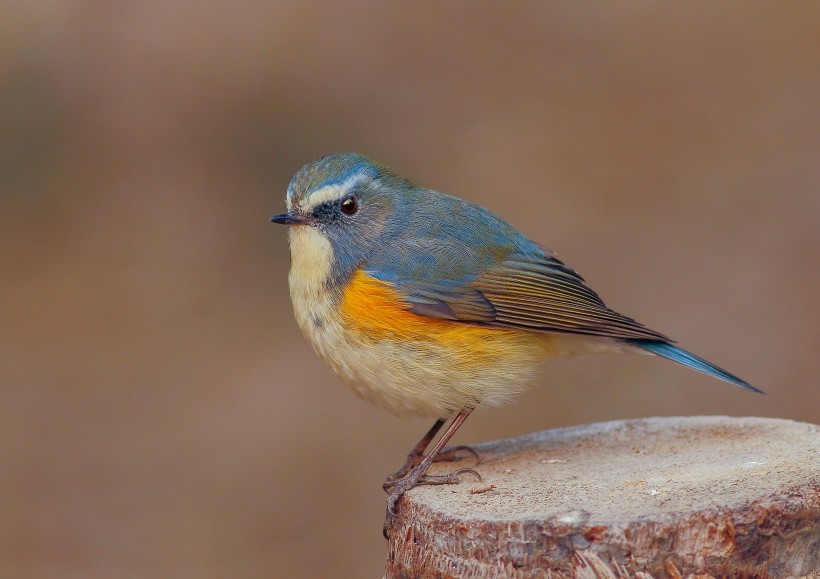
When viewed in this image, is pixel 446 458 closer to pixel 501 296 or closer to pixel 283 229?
pixel 501 296

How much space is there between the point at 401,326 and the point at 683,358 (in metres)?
1.28

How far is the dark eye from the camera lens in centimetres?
469

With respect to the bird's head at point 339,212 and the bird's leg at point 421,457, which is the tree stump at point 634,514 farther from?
the bird's head at point 339,212

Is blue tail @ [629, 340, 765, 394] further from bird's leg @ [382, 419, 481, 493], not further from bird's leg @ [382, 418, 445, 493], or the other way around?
bird's leg @ [382, 418, 445, 493]

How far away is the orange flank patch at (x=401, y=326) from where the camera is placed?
431cm

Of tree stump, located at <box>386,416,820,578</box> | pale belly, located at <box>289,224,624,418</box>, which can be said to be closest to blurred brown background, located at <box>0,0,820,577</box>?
pale belly, located at <box>289,224,624,418</box>

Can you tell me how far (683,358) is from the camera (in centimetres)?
459

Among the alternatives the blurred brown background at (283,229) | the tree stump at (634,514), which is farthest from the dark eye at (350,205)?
the blurred brown background at (283,229)

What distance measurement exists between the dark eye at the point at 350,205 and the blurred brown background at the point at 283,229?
3.12 metres

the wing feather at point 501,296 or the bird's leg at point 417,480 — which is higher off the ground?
the wing feather at point 501,296

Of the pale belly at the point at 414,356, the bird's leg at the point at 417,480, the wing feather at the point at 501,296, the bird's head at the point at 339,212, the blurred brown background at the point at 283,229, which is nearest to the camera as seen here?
the bird's leg at the point at 417,480

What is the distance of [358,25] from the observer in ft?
34.9

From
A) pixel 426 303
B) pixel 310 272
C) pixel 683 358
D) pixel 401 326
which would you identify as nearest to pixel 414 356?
pixel 401 326

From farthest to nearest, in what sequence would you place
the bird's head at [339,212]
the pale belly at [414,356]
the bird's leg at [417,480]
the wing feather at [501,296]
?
the bird's head at [339,212] < the wing feather at [501,296] < the pale belly at [414,356] < the bird's leg at [417,480]
